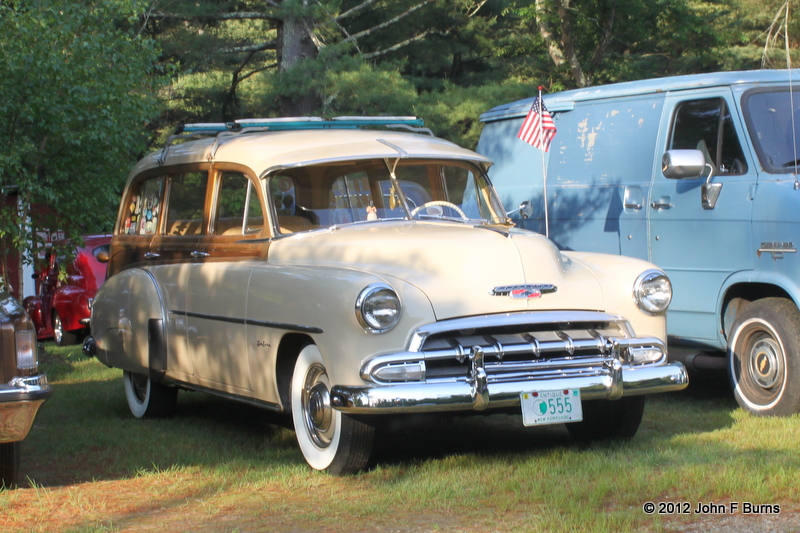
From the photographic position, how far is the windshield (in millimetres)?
6363

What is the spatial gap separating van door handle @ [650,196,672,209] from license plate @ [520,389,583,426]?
2784 mm

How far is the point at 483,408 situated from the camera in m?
5.12

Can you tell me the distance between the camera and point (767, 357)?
6.93m

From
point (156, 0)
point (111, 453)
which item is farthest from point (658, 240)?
point (156, 0)

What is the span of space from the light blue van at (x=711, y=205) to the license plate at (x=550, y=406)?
2138 millimetres

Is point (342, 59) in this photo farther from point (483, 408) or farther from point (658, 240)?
point (483, 408)

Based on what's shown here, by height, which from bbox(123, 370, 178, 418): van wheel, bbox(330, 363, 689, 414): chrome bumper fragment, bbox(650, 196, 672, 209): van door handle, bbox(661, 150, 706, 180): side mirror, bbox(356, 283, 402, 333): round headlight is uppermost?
bbox(661, 150, 706, 180): side mirror

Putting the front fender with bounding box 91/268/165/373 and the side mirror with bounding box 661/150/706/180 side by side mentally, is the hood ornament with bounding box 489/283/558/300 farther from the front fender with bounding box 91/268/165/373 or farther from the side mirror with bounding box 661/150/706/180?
the front fender with bounding box 91/268/165/373

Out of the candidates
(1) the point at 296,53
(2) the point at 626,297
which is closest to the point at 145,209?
(2) the point at 626,297

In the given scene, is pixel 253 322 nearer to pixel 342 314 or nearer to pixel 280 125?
pixel 342 314

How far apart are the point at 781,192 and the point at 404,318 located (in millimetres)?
3121

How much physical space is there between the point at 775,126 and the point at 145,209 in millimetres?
4814

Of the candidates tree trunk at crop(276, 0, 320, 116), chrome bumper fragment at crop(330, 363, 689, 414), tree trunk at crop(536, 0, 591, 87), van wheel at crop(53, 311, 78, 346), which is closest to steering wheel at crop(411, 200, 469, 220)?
chrome bumper fragment at crop(330, 363, 689, 414)

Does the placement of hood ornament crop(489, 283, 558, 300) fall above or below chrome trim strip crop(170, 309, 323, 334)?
above
